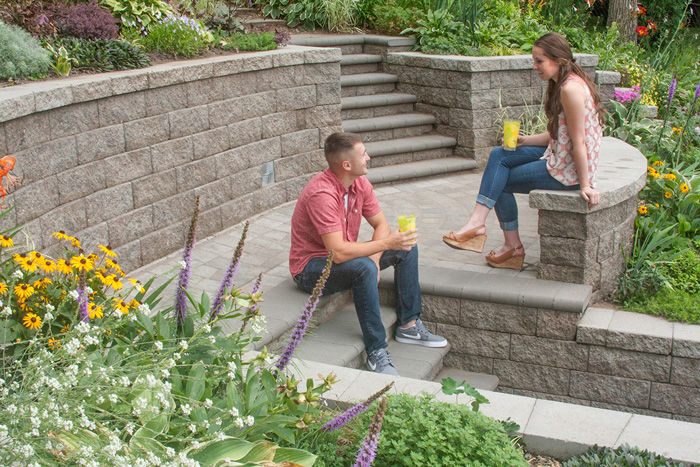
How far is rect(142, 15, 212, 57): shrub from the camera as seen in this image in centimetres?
672

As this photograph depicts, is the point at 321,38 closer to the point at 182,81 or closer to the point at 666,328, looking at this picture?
the point at 182,81

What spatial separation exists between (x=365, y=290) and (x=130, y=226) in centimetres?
202

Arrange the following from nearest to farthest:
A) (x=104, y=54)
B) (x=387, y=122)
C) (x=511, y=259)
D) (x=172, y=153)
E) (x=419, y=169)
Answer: (x=511, y=259), (x=104, y=54), (x=172, y=153), (x=419, y=169), (x=387, y=122)

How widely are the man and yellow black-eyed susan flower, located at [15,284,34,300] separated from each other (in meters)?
1.71

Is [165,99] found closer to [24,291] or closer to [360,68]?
[24,291]

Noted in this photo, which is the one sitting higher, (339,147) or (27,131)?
(27,131)

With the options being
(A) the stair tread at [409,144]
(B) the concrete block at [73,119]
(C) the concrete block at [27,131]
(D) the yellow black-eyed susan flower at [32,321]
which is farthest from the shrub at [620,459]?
(A) the stair tread at [409,144]

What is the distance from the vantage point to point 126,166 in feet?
19.0

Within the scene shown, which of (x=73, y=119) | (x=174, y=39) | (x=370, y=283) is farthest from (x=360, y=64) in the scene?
(x=370, y=283)

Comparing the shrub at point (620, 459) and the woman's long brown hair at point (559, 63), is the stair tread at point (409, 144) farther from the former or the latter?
the shrub at point (620, 459)

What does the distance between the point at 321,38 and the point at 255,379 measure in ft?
22.7

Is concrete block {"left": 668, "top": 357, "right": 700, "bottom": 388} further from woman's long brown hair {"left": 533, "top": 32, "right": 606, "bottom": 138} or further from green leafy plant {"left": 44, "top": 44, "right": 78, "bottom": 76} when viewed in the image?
green leafy plant {"left": 44, "top": 44, "right": 78, "bottom": 76}

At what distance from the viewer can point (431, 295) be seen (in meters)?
5.46

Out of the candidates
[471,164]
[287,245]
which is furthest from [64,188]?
[471,164]
